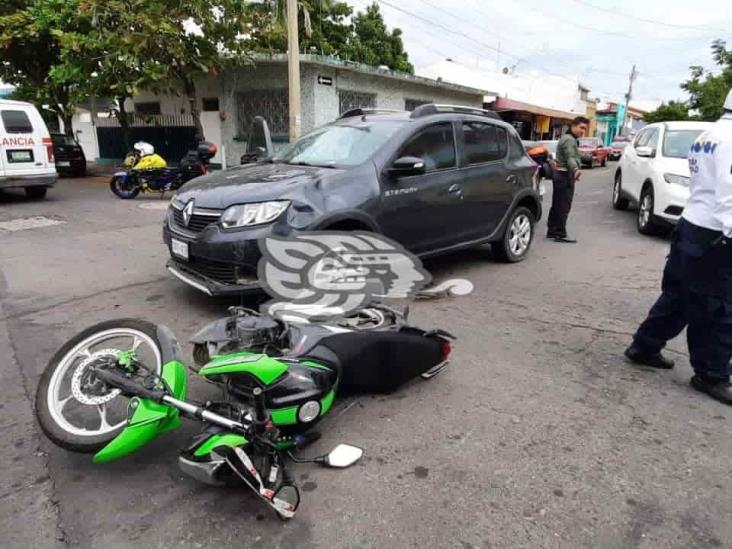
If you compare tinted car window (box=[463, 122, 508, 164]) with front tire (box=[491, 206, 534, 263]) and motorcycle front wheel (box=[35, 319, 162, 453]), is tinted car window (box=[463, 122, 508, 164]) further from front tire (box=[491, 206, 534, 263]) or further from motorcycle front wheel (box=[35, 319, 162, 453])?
motorcycle front wheel (box=[35, 319, 162, 453])

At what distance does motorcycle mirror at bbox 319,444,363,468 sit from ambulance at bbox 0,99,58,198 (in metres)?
10.5

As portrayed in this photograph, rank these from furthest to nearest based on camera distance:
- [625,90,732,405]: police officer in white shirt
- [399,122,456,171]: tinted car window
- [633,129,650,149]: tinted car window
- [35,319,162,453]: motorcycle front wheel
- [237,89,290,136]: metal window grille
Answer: [237,89,290,136]: metal window grille
[633,129,650,149]: tinted car window
[399,122,456,171]: tinted car window
[625,90,732,405]: police officer in white shirt
[35,319,162,453]: motorcycle front wheel

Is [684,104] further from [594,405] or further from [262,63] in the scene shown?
[594,405]

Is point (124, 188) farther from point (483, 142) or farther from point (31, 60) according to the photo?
point (483, 142)

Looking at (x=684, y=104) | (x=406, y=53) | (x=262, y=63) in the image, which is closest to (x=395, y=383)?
(x=262, y=63)

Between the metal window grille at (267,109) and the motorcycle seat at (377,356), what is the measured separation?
13549mm

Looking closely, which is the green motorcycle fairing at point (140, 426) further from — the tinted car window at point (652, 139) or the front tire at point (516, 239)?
the tinted car window at point (652, 139)

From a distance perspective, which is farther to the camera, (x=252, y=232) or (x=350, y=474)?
(x=252, y=232)

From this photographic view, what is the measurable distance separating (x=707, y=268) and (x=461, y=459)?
191 centimetres

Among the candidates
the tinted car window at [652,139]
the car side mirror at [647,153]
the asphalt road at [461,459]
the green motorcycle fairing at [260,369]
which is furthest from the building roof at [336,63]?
the green motorcycle fairing at [260,369]

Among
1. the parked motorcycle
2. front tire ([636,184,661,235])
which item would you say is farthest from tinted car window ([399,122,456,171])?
the parked motorcycle

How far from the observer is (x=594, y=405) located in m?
3.23

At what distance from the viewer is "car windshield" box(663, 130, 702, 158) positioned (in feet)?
27.5

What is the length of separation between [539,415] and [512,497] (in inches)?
31.6
